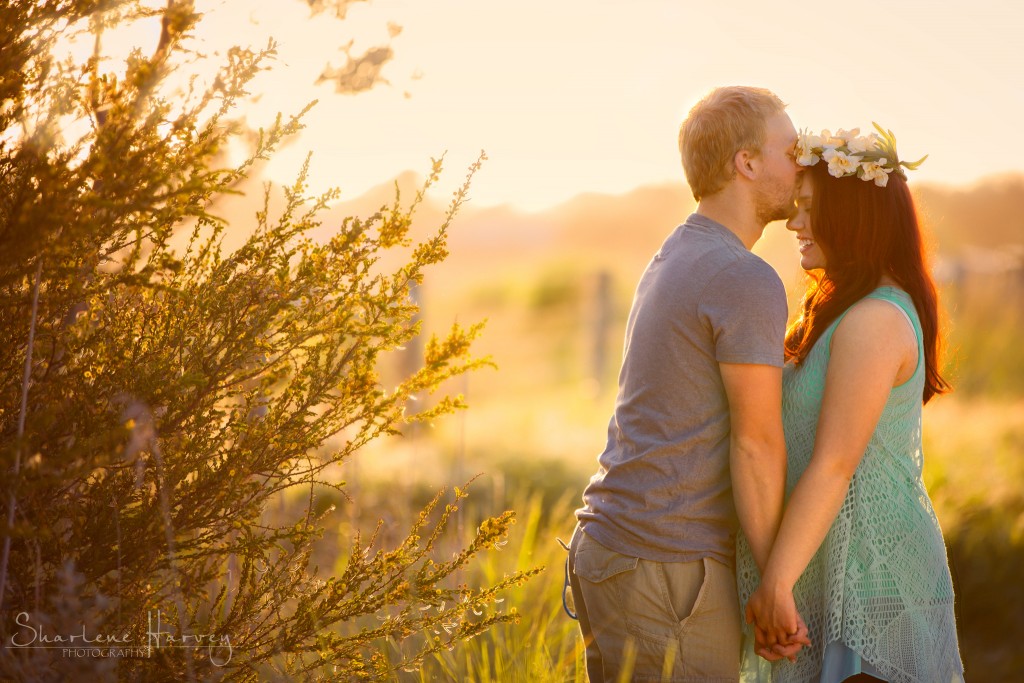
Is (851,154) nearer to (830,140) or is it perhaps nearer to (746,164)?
(830,140)

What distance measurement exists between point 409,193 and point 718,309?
111 centimetres

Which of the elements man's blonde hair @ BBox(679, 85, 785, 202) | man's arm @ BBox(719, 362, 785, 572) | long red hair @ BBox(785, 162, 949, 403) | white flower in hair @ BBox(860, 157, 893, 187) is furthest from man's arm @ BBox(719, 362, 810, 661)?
white flower in hair @ BBox(860, 157, 893, 187)

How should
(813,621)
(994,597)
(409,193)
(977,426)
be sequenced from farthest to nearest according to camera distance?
(977,426)
(994,597)
(409,193)
(813,621)

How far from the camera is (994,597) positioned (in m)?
4.95

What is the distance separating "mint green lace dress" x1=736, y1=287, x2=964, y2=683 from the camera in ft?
7.37

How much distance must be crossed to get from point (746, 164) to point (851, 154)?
1.07 feet

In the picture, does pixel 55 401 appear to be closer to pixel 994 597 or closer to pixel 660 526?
pixel 660 526

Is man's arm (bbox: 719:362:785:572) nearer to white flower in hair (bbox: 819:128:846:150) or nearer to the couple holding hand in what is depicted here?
the couple holding hand

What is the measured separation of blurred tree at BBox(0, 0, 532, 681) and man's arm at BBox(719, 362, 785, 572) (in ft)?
2.27

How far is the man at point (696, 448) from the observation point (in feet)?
6.93

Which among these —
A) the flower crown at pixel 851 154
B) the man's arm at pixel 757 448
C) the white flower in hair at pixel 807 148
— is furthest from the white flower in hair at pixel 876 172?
the man's arm at pixel 757 448

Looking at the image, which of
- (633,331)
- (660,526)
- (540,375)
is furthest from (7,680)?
(540,375)

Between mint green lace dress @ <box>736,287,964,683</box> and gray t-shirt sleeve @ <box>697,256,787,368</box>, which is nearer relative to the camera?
gray t-shirt sleeve @ <box>697,256,787,368</box>

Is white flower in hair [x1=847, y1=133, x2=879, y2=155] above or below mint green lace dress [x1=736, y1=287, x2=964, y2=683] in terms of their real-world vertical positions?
above
